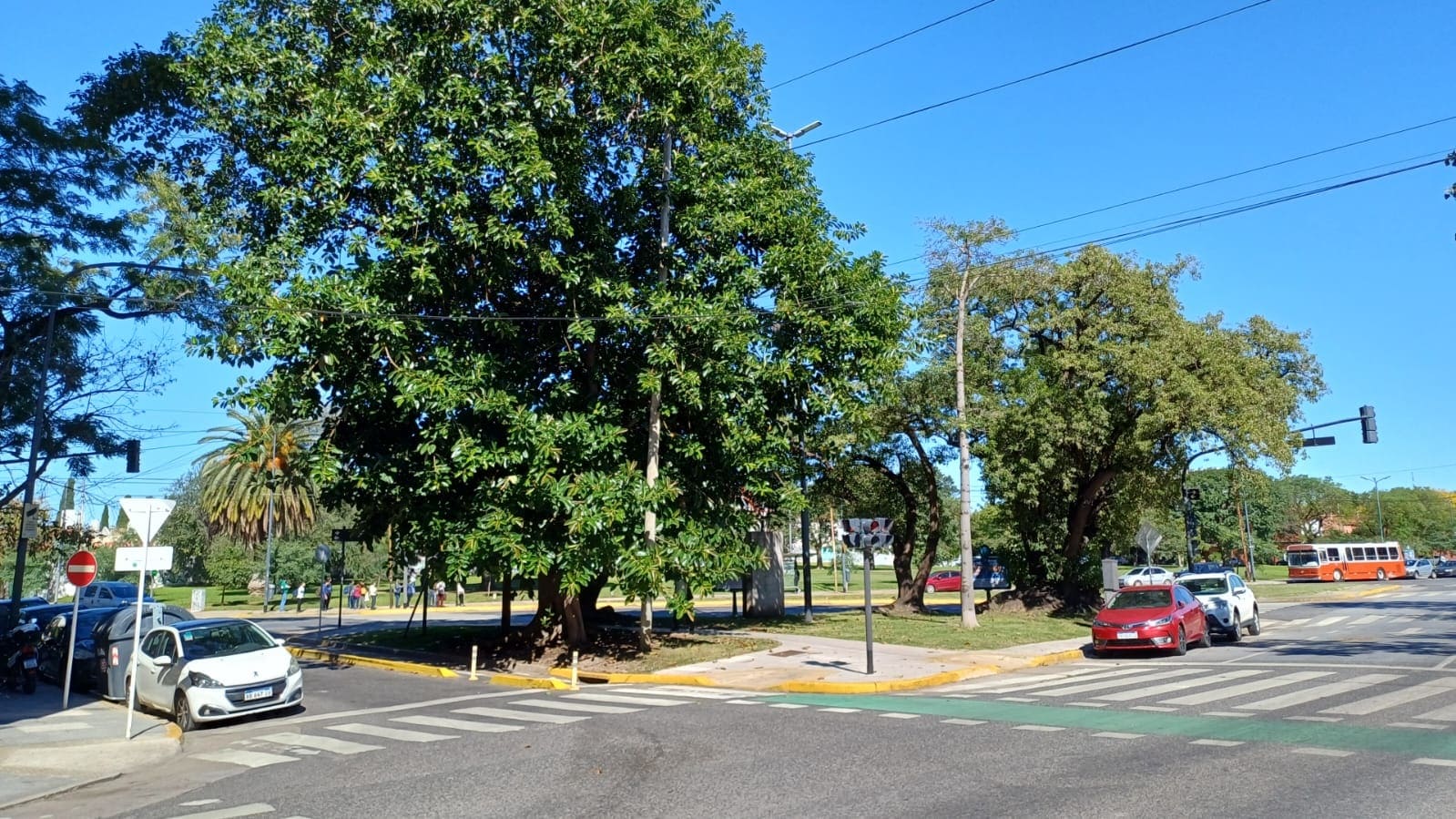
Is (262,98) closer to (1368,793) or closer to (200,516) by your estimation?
(1368,793)

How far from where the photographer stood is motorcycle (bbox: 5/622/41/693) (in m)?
17.1

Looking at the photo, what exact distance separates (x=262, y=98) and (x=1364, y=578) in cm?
7084

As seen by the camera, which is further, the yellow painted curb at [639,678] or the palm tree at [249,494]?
the palm tree at [249,494]

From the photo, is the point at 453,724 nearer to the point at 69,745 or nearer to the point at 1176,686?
the point at 69,745

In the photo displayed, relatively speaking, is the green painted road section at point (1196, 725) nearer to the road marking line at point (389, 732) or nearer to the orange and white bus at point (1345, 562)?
the road marking line at point (389, 732)

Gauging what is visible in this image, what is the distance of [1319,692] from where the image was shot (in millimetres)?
12688

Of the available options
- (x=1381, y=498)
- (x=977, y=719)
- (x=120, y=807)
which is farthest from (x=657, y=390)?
(x=1381, y=498)

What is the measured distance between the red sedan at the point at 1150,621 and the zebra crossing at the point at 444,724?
8.80 metres

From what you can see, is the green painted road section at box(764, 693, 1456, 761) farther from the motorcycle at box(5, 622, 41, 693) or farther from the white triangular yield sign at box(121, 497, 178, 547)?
the motorcycle at box(5, 622, 41, 693)

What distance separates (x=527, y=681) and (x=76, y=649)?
30.0 feet

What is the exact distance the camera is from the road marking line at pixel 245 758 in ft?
32.7

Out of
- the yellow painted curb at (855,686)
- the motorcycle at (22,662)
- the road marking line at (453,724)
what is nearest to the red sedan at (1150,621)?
the yellow painted curb at (855,686)

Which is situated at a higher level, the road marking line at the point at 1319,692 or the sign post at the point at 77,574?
the sign post at the point at 77,574

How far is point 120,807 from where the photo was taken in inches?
327
